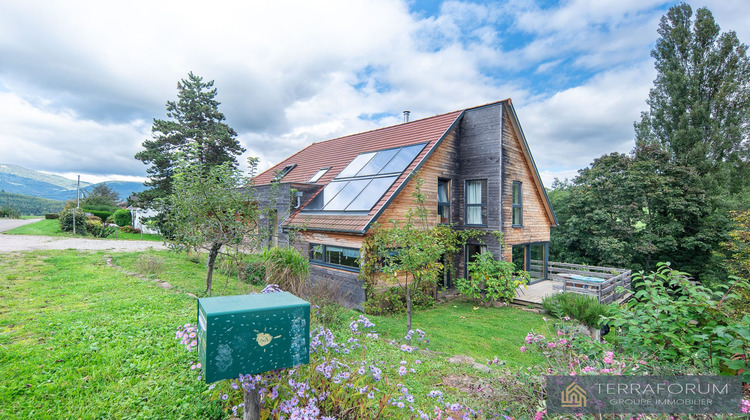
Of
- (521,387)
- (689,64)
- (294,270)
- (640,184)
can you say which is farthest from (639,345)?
(689,64)

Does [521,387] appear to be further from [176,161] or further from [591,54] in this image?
[591,54]

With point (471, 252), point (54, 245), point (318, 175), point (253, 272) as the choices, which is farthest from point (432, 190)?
point (54, 245)

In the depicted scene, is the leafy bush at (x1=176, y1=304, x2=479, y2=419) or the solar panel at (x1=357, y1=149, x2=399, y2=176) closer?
→ the leafy bush at (x1=176, y1=304, x2=479, y2=419)

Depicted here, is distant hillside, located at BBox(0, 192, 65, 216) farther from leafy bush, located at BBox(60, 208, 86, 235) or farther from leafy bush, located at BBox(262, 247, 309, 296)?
leafy bush, located at BBox(262, 247, 309, 296)

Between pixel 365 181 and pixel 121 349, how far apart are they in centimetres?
823

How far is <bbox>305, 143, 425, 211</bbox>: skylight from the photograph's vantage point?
9.99 metres

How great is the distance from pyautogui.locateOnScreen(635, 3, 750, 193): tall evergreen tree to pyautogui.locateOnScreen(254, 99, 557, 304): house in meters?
14.4

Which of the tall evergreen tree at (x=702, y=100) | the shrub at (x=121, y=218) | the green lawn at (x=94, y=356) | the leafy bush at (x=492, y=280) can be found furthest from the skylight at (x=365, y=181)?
the shrub at (x=121, y=218)

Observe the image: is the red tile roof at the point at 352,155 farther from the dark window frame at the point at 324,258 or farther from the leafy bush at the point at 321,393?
the leafy bush at the point at 321,393

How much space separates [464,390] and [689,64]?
29.2 m

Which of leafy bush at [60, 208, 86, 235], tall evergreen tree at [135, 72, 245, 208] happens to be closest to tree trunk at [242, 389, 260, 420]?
tall evergreen tree at [135, 72, 245, 208]

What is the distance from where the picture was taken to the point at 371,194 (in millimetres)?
9945

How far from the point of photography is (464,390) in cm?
368

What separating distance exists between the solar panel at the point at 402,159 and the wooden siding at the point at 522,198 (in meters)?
3.43
